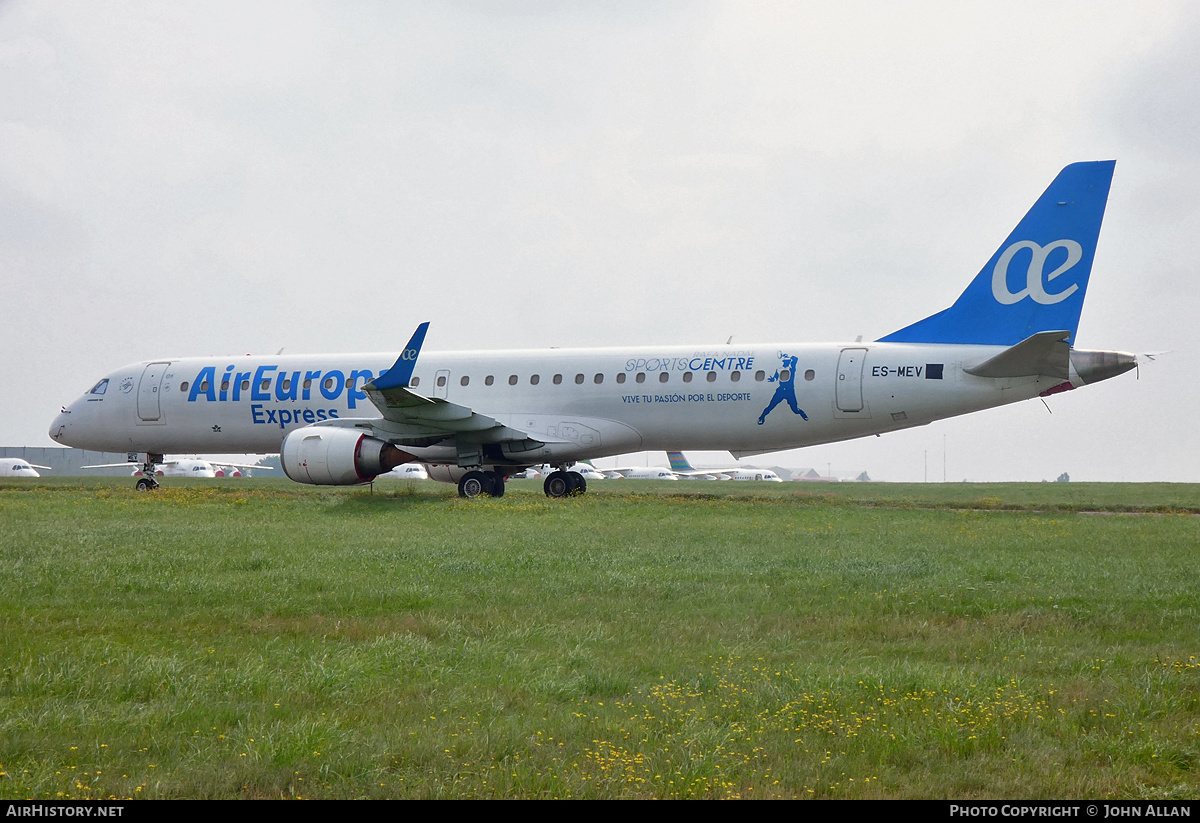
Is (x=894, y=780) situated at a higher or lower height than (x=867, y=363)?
lower

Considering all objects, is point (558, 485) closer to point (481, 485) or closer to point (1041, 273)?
point (481, 485)

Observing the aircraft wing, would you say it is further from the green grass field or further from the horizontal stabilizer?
the horizontal stabilizer

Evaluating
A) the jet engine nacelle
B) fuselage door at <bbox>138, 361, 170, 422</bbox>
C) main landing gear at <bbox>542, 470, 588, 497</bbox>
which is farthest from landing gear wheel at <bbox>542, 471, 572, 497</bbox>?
fuselage door at <bbox>138, 361, 170, 422</bbox>

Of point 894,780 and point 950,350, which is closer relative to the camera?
point 894,780

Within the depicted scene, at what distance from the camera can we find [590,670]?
6125 mm

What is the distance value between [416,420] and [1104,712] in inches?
743

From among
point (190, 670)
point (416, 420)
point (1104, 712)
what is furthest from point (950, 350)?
point (190, 670)

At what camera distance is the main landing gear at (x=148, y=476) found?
2744cm

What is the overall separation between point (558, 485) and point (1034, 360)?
11588 mm

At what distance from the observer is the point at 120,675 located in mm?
5785

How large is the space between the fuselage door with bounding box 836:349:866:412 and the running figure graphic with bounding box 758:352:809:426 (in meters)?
0.94
